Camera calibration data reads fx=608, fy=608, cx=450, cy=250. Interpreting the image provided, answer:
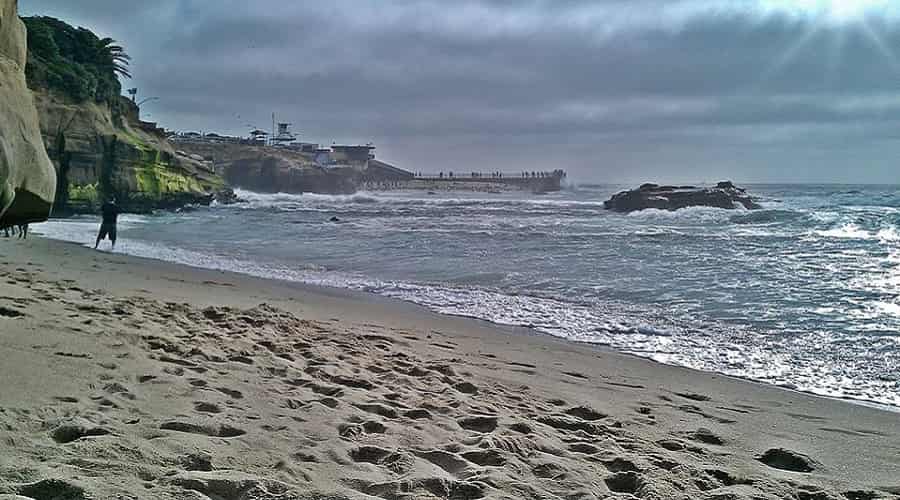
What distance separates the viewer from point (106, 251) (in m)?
13.9

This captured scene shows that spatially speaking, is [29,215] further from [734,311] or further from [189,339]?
[734,311]

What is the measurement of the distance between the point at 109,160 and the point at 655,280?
95.9 ft

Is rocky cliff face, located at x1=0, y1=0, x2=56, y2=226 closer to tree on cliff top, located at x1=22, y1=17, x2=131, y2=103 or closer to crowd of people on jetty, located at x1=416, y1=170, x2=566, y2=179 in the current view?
tree on cliff top, located at x1=22, y1=17, x2=131, y2=103

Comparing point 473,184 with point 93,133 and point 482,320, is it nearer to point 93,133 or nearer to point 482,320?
point 93,133

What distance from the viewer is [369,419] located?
357 cm

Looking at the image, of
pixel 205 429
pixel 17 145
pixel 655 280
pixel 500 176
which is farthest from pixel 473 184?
pixel 17 145

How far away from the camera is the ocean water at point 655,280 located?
6674 millimetres

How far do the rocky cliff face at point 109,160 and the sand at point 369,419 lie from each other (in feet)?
79.5

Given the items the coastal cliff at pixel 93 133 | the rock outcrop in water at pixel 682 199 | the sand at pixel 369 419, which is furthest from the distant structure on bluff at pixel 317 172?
the sand at pixel 369 419

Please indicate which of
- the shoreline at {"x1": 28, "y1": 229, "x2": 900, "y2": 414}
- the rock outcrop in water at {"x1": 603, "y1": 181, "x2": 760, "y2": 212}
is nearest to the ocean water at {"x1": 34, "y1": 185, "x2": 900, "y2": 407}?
the shoreline at {"x1": 28, "y1": 229, "x2": 900, "y2": 414}

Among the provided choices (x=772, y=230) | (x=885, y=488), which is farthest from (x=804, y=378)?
(x=772, y=230)

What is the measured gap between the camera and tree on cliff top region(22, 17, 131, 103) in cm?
2888

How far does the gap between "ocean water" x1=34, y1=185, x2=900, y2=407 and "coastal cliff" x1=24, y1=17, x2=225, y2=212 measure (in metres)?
7.63

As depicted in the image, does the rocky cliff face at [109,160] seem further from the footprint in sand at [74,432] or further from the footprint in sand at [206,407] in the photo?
the footprint in sand at [74,432]
